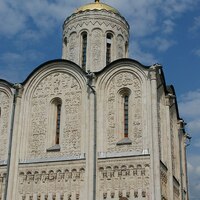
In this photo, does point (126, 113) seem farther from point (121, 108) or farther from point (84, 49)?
point (84, 49)

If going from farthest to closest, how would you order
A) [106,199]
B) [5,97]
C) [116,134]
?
1. [5,97]
2. [116,134]
3. [106,199]

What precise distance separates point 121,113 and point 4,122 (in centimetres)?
611

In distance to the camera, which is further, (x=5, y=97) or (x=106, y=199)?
(x=5, y=97)

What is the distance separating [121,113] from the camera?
19.6 meters

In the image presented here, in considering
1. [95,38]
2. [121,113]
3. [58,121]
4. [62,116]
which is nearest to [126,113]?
[121,113]

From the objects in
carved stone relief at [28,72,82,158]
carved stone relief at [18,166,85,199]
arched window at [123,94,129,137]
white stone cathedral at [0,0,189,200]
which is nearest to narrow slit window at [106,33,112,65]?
white stone cathedral at [0,0,189,200]

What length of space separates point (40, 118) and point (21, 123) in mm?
966

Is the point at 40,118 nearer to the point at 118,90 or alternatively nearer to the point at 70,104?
the point at 70,104

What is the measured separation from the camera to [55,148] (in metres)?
19.7

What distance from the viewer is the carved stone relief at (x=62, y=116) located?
1965 cm

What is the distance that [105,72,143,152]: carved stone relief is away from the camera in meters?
18.8

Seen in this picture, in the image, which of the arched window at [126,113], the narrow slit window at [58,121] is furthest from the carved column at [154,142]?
the narrow slit window at [58,121]

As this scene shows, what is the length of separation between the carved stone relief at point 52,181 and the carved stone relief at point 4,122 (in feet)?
5.25

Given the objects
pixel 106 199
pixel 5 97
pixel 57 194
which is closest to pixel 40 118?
pixel 5 97
